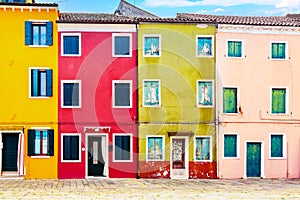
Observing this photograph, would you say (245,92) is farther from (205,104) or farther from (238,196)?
(238,196)

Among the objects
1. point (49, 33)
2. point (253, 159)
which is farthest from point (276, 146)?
point (49, 33)

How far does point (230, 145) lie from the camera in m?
34.8

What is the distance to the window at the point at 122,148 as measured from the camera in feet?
111

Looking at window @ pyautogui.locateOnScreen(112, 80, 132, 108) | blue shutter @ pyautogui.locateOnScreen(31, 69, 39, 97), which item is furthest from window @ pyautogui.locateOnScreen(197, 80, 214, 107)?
blue shutter @ pyautogui.locateOnScreen(31, 69, 39, 97)

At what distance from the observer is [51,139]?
3356 centimetres

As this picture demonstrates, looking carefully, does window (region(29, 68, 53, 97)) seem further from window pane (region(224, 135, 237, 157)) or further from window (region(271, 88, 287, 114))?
window (region(271, 88, 287, 114))

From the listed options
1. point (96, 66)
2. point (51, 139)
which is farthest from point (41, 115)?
point (96, 66)

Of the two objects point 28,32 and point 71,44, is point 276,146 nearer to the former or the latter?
point 71,44

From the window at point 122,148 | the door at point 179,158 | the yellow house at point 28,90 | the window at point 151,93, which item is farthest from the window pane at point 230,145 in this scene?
the yellow house at point 28,90

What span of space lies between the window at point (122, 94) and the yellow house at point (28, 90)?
124 inches

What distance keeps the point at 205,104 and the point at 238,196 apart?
10615 millimetres

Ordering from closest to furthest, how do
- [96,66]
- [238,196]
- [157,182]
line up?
[238,196] < [157,182] < [96,66]

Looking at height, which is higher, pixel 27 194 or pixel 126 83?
pixel 126 83

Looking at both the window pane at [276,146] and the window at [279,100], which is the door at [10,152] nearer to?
the window pane at [276,146]
